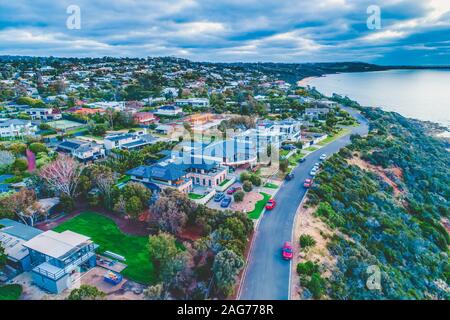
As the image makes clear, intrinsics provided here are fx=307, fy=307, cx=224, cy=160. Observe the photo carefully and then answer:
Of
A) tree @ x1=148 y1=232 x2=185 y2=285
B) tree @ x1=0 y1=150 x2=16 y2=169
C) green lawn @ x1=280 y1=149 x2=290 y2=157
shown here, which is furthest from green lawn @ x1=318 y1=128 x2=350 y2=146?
tree @ x1=0 y1=150 x2=16 y2=169

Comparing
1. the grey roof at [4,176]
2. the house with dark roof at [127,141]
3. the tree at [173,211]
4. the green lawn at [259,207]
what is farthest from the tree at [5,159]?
the green lawn at [259,207]

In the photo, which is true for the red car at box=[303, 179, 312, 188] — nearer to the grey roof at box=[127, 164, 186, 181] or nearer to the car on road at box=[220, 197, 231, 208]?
the car on road at box=[220, 197, 231, 208]

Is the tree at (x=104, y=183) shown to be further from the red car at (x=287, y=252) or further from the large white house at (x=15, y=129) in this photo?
the large white house at (x=15, y=129)

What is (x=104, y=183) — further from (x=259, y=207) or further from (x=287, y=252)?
(x=287, y=252)

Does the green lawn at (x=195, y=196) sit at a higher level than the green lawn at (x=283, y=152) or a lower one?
lower

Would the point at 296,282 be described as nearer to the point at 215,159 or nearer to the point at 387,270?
the point at 387,270
